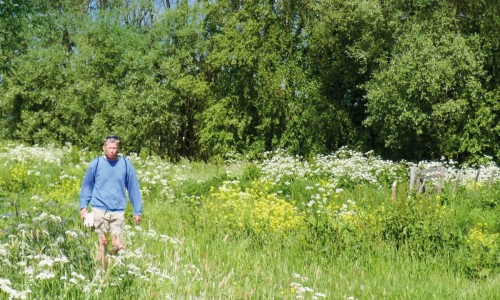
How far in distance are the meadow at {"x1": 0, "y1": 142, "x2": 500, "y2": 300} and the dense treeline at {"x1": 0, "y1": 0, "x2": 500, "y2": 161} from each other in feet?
28.5

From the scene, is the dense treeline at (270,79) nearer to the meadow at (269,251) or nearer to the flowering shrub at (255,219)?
the meadow at (269,251)

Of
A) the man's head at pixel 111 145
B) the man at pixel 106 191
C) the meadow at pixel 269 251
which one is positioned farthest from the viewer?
the man at pixel 106 191

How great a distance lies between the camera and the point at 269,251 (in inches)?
281

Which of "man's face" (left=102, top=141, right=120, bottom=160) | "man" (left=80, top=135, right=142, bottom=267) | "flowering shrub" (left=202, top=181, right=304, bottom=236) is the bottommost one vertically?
"flowering shrub" (left=202, top=181, right=304, bottom=236)

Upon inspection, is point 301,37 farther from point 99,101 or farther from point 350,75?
point 99,101

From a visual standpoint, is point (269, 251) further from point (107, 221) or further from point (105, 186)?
point (105, 186)

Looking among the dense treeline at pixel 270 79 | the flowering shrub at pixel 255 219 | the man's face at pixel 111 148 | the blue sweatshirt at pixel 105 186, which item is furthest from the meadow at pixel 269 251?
the dense treeline at pixel 270 79

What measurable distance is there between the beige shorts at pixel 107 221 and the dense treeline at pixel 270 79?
41.7 feet

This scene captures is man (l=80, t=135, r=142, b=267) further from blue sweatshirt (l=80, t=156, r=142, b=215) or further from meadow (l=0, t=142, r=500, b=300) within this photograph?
meadow (l=0, t=142, r=500, b=300)

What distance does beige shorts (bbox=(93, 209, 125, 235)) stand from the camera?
661cm

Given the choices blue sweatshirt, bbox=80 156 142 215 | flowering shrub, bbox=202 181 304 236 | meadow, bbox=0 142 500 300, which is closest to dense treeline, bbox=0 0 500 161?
meadow, bbox=0 142 500 300

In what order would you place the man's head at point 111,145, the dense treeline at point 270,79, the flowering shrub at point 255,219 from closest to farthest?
1. the man's head at point 111,145
2. the flowering shrub at point 255,219
3. the dense treeline at point 270,79

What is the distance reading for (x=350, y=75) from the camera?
80.1ft

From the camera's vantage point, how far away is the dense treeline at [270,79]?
20328 millimetres
